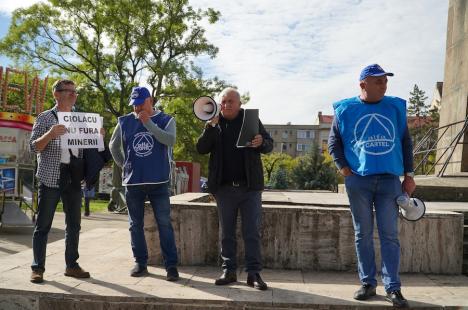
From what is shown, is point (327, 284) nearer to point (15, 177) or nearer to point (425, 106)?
point (15, 177)

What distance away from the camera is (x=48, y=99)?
3322 centimetres

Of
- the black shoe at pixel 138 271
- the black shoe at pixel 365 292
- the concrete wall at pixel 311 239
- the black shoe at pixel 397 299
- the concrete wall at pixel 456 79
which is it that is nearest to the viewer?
the black shoe at pixel 397 299

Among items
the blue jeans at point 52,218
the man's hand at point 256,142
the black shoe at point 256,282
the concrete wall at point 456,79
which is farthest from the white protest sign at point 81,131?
the concrete wall at point 456,79

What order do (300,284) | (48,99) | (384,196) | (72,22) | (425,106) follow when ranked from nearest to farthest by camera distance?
(384,196), (300,284), (72,22), (48,99), (425,106)

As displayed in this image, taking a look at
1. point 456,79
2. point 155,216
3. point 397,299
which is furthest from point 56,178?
point 456,79

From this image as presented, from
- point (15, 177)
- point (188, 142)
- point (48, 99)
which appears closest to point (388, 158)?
point (15, 177)

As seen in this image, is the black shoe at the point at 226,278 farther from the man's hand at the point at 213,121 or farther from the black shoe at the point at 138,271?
the man's hand at the point at 213,121

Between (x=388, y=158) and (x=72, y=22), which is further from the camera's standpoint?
(x=72, y=22)

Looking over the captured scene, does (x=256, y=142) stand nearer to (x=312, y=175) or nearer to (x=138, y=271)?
(x=138, y=271)

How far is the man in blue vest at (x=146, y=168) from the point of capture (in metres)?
4.61

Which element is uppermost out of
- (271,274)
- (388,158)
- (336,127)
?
(336,127)

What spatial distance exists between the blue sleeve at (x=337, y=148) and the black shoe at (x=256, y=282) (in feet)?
4.15

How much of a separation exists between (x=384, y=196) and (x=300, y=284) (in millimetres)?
1206

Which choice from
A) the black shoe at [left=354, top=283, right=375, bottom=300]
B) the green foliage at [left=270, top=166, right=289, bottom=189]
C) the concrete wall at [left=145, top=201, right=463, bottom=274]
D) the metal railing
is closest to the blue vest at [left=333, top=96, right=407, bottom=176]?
the black shoe at [left=354, top=283, right=375, bottom=300]
